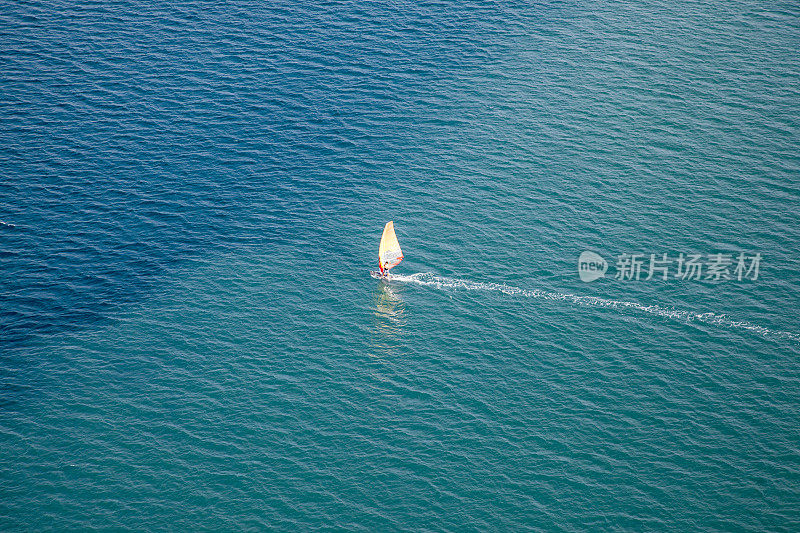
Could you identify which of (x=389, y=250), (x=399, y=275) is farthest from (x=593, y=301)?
(x=389, y=250)

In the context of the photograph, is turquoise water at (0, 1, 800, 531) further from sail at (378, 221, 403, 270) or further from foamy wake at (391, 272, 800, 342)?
sail at (378, 221, 403, 270)

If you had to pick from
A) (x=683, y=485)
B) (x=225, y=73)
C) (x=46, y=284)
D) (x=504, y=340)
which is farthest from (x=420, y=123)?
(x=683, y=485)

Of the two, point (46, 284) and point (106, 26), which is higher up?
point (106, 26)

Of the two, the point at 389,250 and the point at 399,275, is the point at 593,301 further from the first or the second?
the point at 389,250

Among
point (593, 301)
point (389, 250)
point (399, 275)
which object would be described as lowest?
point (593, 301)

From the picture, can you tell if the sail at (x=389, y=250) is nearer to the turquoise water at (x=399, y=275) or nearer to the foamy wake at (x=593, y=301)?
the foamy wake at (x=593, y=301)

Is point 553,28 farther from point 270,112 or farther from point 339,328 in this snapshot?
point 339,328

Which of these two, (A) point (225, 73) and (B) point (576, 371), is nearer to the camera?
(B) point (576, 371)

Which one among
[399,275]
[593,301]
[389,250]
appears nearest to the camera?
[593,301]
